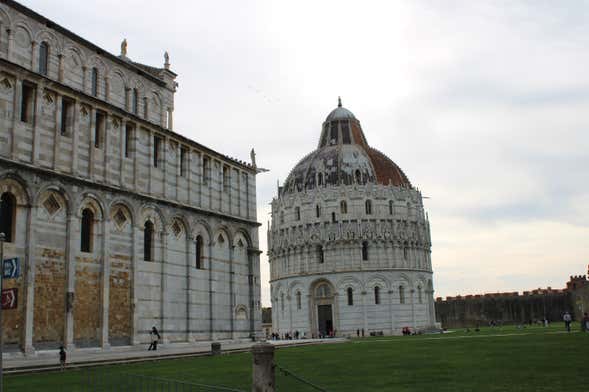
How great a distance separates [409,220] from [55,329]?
64100 millimetres

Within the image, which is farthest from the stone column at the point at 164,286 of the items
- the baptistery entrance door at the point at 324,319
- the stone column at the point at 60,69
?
the baptistery entrance door at the point at 324,319

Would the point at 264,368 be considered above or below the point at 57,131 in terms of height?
below

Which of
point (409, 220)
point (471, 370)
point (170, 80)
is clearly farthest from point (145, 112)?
point (409, 220)

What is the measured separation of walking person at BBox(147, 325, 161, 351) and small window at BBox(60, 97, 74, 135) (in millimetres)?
11689

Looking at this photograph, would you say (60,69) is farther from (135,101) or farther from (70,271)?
(70,271)

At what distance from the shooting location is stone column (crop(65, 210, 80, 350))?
101 ft

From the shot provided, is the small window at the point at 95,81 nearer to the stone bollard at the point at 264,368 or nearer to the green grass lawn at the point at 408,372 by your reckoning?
the green grass lawn at the point at 408,372

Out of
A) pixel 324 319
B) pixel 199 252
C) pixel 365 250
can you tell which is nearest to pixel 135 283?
pixel 199 252

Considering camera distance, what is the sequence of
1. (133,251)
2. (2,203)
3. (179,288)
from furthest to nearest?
(179,288), (133,251), (2,203)

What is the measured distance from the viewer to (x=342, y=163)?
9125cm

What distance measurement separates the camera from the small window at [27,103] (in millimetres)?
30781

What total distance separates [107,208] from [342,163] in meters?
59.6

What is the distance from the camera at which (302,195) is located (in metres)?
89.9

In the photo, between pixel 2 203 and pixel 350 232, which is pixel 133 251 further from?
pixel 350 232
